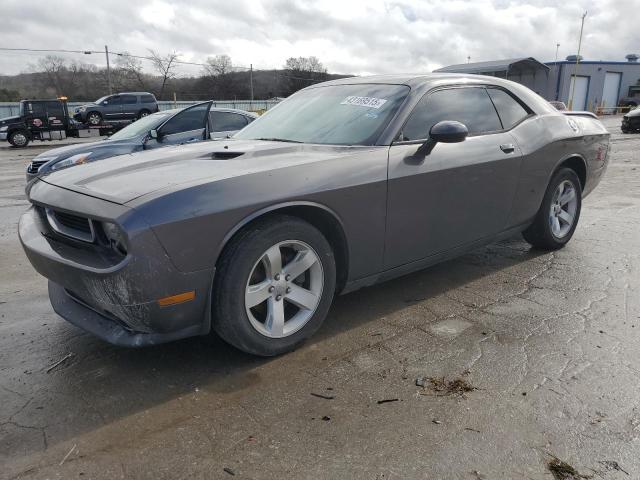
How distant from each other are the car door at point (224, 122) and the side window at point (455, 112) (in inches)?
214

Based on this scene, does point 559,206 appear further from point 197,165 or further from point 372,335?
point 197,165

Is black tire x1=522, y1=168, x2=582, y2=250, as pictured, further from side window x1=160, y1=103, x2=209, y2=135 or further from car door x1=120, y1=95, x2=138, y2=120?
car door x1=120, y1=95, x2=138, y2=120

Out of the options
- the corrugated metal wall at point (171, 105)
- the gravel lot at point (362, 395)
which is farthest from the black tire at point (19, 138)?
the gravel lot at point (362, 395)

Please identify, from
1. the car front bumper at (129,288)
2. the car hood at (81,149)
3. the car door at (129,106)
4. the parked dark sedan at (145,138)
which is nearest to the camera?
the car front bumper at (129,288)

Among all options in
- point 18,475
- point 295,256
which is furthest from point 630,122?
point 18,475

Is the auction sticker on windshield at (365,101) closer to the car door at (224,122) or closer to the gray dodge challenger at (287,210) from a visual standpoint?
the gray dodge challenger at (287,210)

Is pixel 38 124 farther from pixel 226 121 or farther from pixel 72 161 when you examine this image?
pixel 72 161

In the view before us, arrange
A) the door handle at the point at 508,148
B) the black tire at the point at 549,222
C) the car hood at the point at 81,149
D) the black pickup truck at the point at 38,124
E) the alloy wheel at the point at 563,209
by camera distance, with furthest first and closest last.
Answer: the black pickup truck at the point at 38,124, the car hood at the point at 81,149, the alloy wheel at the point at 563,209, the black tire at the point at 549,222, the door handle at the point at 508,148

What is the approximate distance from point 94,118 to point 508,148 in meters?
24.9

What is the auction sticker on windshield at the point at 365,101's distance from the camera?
3.51 meters

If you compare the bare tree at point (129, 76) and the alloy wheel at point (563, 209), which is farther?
the bare tree at point (129, 76)

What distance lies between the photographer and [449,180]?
349cm

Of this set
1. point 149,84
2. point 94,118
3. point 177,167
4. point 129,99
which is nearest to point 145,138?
point 177,167

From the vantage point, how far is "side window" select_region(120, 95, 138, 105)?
25875 millimetres
